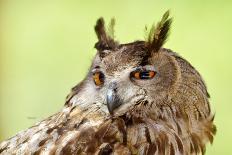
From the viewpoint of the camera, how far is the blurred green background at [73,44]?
6.60 meters

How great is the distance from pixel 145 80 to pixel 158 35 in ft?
0.77

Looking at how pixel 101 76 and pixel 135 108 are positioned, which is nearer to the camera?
pixel 135 108

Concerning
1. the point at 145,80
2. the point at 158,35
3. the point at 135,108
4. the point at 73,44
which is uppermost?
the point at 158,35

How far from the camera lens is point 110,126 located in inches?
137

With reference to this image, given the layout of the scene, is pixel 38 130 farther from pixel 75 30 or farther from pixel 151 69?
pixel 75 30

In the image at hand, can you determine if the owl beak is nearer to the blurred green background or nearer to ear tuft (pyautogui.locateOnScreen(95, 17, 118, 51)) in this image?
ear tuft (pyautogui.locateOnScreen(95, 17, 118, 51))

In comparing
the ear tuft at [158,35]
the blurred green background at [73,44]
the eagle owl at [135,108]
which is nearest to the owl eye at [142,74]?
the eagle owl at [135,108]

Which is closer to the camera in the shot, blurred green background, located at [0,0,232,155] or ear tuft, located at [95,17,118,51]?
ear tuft, located at [95,17,118,51]

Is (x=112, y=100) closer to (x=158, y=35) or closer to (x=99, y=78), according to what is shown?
(x=99, y=78)

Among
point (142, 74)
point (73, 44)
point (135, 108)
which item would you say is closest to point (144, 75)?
point (142, 74)

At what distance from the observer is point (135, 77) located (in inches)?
141

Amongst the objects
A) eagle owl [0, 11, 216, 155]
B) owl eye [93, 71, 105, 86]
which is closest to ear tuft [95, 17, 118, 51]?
eagle owl [0, 11, 216, 155]

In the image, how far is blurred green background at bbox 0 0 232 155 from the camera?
260 inches

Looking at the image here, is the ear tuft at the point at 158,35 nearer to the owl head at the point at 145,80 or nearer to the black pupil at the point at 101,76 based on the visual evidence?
the owl head at the point at 145,80
